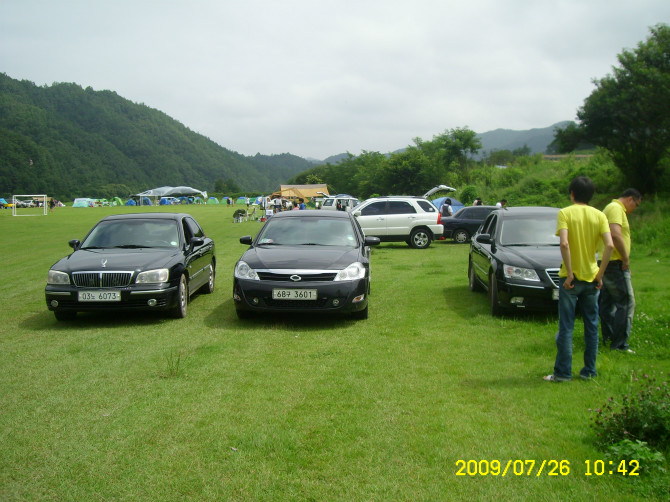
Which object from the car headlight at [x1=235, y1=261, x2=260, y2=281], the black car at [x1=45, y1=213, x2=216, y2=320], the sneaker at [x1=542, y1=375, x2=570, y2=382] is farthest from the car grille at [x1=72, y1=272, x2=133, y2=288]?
the sneaker at [x1=542, y1=375, x2=570, y2=382]

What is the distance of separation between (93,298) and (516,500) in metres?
6.38

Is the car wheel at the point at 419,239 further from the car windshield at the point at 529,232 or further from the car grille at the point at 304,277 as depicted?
the car grille at the point at 304,277

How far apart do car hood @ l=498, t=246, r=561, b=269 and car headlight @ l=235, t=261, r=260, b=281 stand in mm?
3565

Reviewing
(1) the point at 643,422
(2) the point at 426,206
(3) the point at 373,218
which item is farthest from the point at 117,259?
(2) the point at 426,206

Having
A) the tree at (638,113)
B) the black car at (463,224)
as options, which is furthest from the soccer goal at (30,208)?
the tree at (638,113)

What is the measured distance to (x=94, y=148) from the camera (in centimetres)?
14262

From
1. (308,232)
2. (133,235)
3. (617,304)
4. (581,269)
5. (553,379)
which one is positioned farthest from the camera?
(133,235)

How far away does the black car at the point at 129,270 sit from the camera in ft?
26.4

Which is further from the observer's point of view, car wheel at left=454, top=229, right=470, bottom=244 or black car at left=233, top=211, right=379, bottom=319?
car wheel at left=454, top=229, right=470, bottom=244

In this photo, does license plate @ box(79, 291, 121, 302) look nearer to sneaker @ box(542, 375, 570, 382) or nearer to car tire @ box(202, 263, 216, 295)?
car tire @ box(202, 263, 216, 295)

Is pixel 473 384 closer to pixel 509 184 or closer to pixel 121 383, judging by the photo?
pixel 121 383

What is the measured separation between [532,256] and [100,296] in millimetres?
6030

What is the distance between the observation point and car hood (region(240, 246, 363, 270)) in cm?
811

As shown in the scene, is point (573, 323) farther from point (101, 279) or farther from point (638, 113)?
point (638, 113)
